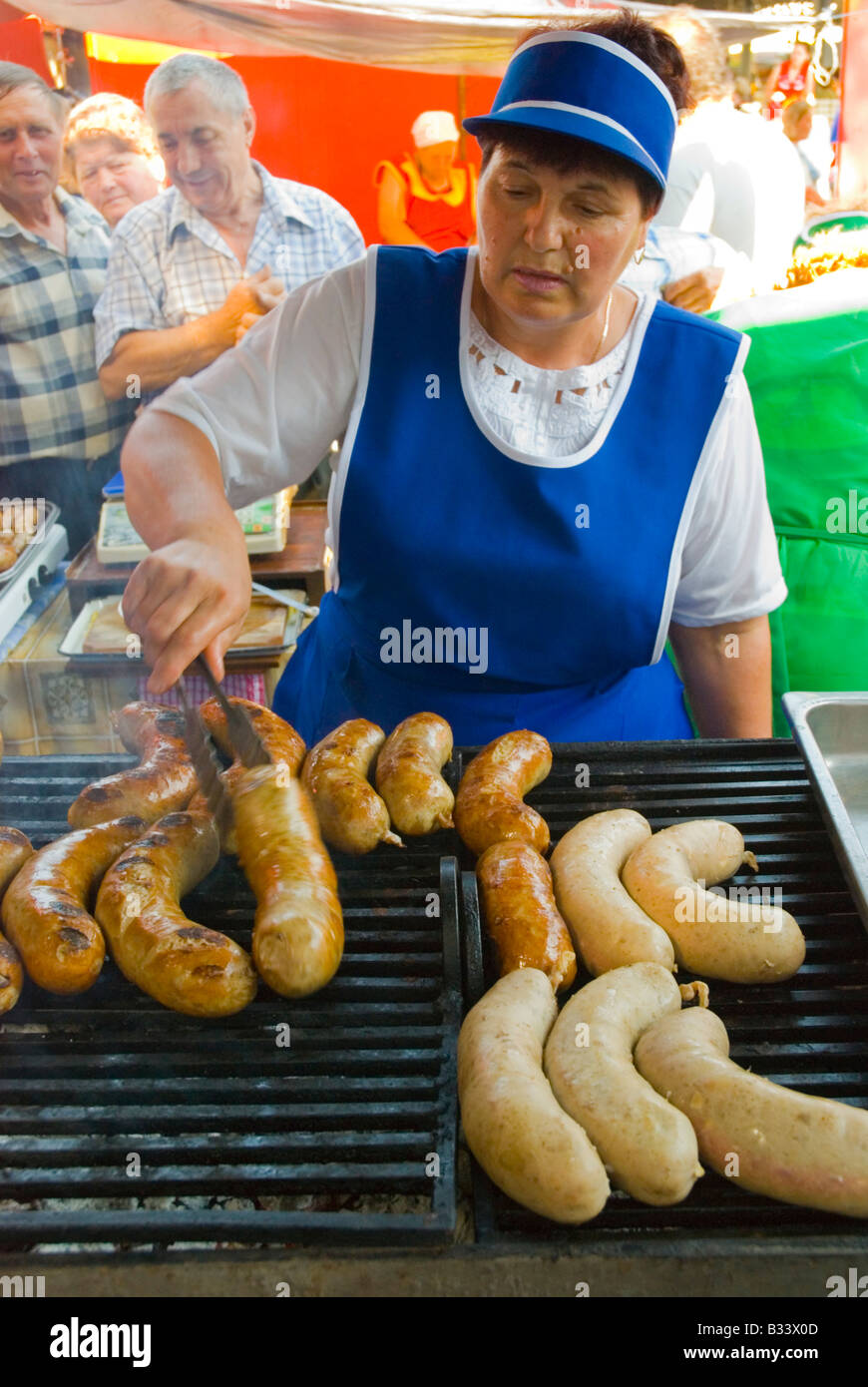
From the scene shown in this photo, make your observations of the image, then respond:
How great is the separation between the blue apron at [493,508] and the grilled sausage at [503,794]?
389 mm

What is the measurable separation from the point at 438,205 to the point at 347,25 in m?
1.20

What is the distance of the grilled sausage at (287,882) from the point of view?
A: 144 centimetres

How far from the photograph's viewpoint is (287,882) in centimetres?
155

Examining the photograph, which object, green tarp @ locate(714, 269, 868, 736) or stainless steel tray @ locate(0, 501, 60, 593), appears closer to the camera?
green tarp @ locate(714, 269, 868, 736)

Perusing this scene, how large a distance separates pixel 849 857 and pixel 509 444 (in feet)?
3.64

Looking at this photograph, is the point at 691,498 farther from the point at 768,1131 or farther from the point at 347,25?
the point at 347,25

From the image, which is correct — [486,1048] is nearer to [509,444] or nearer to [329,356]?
[509,444]

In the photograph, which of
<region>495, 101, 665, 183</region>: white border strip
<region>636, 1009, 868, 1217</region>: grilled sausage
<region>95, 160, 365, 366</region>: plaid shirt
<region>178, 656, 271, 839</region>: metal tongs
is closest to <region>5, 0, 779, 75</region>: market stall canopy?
<region>95, 160, 365, 366</region>: plaid shirt

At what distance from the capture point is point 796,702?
219 centimetres

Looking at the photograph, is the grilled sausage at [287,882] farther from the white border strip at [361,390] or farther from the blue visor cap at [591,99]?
the blue visor cap at [591,99]

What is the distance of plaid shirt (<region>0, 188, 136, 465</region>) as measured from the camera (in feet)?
13.4

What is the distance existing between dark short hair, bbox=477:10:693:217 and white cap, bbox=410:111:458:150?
3199mm

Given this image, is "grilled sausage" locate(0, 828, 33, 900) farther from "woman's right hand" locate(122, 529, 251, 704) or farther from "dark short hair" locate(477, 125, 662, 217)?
"dark short hair" locate(477, 125, 662, 217)

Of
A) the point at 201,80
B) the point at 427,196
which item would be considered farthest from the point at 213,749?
the point at 427,196
